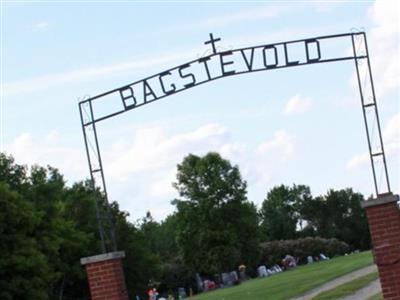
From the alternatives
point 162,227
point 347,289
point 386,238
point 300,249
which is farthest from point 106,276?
point 162,227

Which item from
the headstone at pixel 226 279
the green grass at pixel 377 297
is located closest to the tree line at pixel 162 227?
the headstone at pixel 226 279

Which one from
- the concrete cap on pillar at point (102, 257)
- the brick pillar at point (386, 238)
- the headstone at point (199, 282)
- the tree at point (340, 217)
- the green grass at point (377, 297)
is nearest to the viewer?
the brick pillar at point (386, 238)

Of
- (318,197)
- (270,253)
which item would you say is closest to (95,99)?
(270,253)

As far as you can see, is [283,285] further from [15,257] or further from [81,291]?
[81,291]

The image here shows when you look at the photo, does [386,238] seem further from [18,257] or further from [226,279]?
[226,279]

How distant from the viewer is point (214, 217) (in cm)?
9881

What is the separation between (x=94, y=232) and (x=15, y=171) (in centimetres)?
830

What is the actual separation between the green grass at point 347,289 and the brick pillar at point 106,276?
17.4m

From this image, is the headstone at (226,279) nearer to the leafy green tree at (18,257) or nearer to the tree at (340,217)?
the leafy green tree at (18,257)

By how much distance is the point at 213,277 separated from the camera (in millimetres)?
98812

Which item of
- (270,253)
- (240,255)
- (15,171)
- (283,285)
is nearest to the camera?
(283,285)

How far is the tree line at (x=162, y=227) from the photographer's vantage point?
2286 inches

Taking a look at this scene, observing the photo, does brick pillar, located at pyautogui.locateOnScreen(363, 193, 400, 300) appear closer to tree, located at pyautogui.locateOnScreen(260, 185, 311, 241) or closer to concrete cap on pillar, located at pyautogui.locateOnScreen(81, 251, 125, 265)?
concrete cap on pillar, located at pyautogui.locateOnScreen(81, 251, 125, 265)

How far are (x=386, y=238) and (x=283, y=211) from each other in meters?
116
